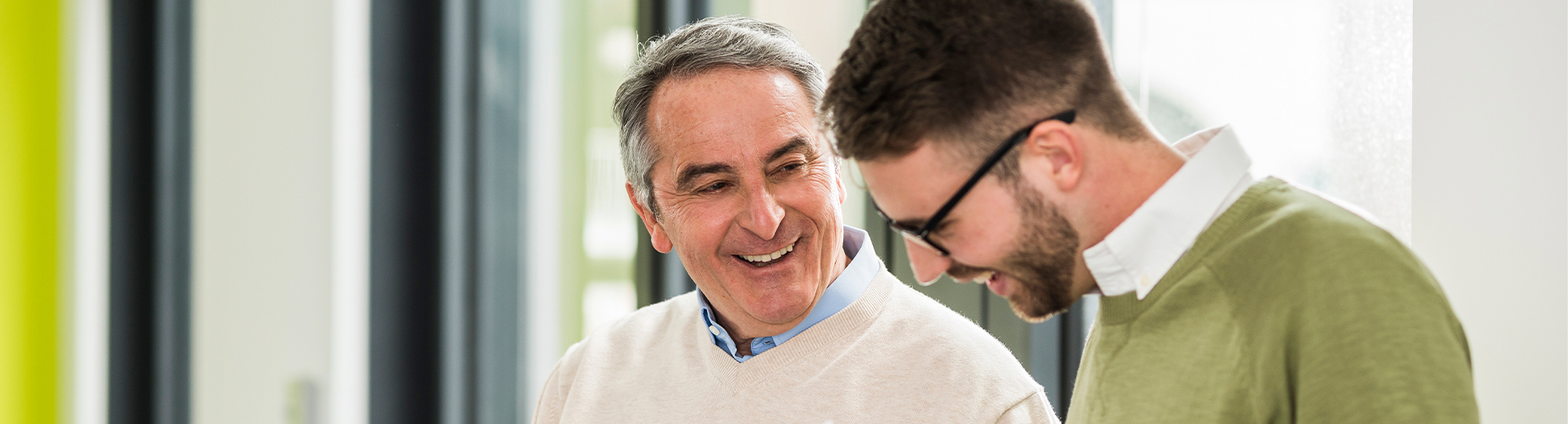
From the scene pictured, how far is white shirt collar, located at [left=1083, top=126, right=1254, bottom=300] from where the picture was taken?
676 millimetres

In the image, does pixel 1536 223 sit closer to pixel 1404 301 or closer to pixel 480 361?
pixel 1404 301

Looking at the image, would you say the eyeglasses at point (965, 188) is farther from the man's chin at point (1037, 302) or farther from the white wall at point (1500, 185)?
the white wall at point (1500, 185)

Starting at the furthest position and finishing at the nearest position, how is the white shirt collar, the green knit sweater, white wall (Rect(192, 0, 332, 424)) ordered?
white wall (Rect(192, 0, 332, 424)) → the white shirt collar → the green knit sweater

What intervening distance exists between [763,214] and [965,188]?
1.64ft

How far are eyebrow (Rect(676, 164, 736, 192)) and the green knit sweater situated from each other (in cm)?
62

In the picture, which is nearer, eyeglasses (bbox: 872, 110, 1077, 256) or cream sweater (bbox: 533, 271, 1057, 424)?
eyeglasses (bbox: 872, 110, 1077, 256)

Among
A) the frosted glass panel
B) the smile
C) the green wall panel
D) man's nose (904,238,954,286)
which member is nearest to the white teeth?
the smile

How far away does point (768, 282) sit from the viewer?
1.26 meters

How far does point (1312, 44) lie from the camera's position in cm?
141

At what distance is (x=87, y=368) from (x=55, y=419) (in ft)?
0.69

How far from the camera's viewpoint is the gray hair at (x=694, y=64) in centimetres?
127

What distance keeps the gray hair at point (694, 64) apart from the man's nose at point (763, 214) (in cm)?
15

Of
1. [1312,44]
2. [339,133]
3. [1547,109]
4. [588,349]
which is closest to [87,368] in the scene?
[339,133]

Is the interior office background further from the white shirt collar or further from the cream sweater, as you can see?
the white shirt collar
